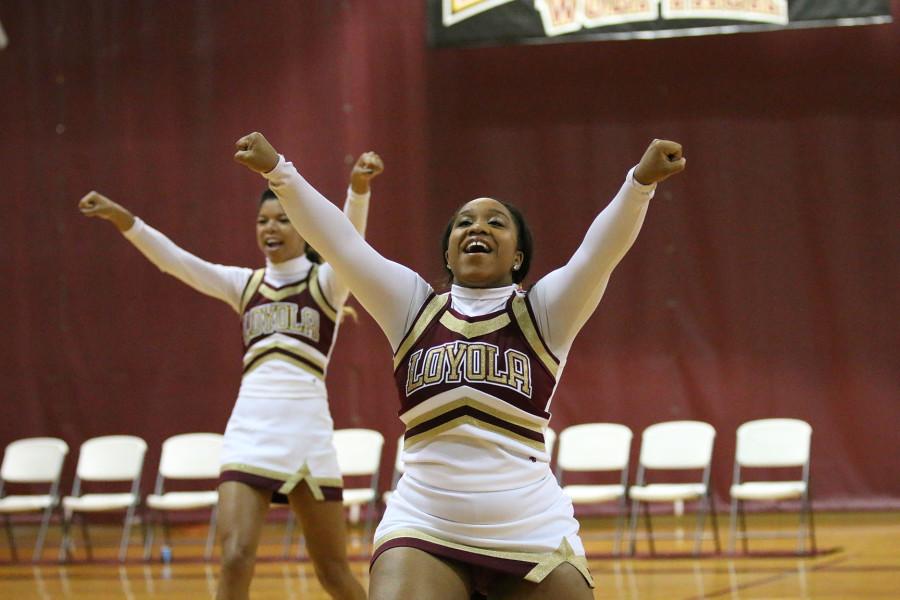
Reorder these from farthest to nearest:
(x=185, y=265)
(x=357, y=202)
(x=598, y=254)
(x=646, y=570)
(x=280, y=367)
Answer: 1. (x=646, y=570)
2. (x=185, y=265)
3. (x=280, y=367)
4. (x=357, y=202)
5. (x=598, y=254)

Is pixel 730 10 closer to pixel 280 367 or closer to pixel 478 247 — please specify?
pixel 280 367

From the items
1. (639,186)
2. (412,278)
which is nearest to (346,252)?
(412,278)

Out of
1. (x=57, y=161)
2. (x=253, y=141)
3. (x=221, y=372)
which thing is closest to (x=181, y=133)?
(x=57, y=161)

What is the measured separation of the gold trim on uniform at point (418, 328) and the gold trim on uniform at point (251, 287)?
6.24ft

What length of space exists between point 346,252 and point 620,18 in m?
5.91

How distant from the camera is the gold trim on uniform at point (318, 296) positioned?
4551 mm

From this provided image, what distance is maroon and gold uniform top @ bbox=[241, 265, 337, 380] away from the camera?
448 centimetres

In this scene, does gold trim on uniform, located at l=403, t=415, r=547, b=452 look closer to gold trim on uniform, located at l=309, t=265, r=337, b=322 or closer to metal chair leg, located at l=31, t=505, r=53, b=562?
gold trim on uniform, located at l=309, t=265, r=337, b=322

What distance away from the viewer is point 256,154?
9.10 feet

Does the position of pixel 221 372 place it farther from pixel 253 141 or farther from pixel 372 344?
pixel 253 141

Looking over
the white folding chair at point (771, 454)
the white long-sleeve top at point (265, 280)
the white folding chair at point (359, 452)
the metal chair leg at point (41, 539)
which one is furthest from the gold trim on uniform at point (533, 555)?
the metal chair leg at point (41, 539)

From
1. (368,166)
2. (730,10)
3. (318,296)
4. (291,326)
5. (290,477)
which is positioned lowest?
(290,477)

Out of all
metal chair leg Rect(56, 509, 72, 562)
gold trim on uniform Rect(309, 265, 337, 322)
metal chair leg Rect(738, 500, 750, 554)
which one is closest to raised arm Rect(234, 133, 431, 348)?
gold trim on uniform Rect(309, 265, 337, 322)

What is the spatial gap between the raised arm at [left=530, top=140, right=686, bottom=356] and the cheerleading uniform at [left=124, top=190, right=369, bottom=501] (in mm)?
1782
